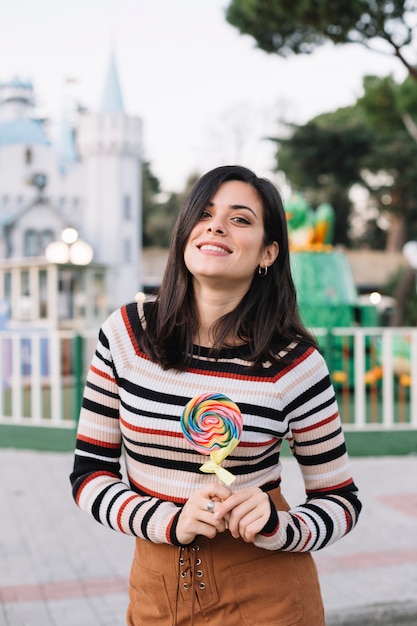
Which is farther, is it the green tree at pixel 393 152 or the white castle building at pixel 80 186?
the white castle building at pixel 80 186

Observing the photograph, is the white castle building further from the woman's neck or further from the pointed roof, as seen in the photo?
the woman's neck

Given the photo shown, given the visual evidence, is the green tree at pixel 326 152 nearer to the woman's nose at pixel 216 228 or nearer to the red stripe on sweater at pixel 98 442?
the woman's nose at pixel 216 228

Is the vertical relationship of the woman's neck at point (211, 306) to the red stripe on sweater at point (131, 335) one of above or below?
above

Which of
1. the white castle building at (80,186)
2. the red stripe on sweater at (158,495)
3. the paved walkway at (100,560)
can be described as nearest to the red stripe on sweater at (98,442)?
the red stripe on sweater at (158,495)

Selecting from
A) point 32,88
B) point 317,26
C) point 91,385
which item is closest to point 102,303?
point 317,26

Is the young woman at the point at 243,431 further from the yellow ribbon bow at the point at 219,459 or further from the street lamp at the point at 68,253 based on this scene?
the street lamp at the point at 68,253

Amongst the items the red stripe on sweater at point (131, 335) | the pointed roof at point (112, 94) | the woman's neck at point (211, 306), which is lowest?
the red stripe on sweater at point (131, 335)

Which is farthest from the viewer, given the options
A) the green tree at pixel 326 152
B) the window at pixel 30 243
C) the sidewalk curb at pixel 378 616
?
the green tree at pixel 326 152

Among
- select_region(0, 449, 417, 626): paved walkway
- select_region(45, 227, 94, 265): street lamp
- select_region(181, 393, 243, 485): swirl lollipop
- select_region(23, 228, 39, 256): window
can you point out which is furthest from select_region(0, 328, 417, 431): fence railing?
select_region(23, 228, 39, 256): window

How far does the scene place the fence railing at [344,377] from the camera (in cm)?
786

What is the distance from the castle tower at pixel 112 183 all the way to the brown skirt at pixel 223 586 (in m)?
21.8

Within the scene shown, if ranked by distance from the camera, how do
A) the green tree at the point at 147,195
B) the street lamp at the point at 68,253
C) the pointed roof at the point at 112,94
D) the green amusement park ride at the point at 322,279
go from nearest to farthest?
1. the green amusement park ride at the point at 322,279
2. the street lamp at the point at 68,253
3. the pointed roof at the point at 112,94
4. the green tree at the point at 147,195

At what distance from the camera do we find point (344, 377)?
961 cm

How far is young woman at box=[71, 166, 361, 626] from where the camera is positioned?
1526mm
